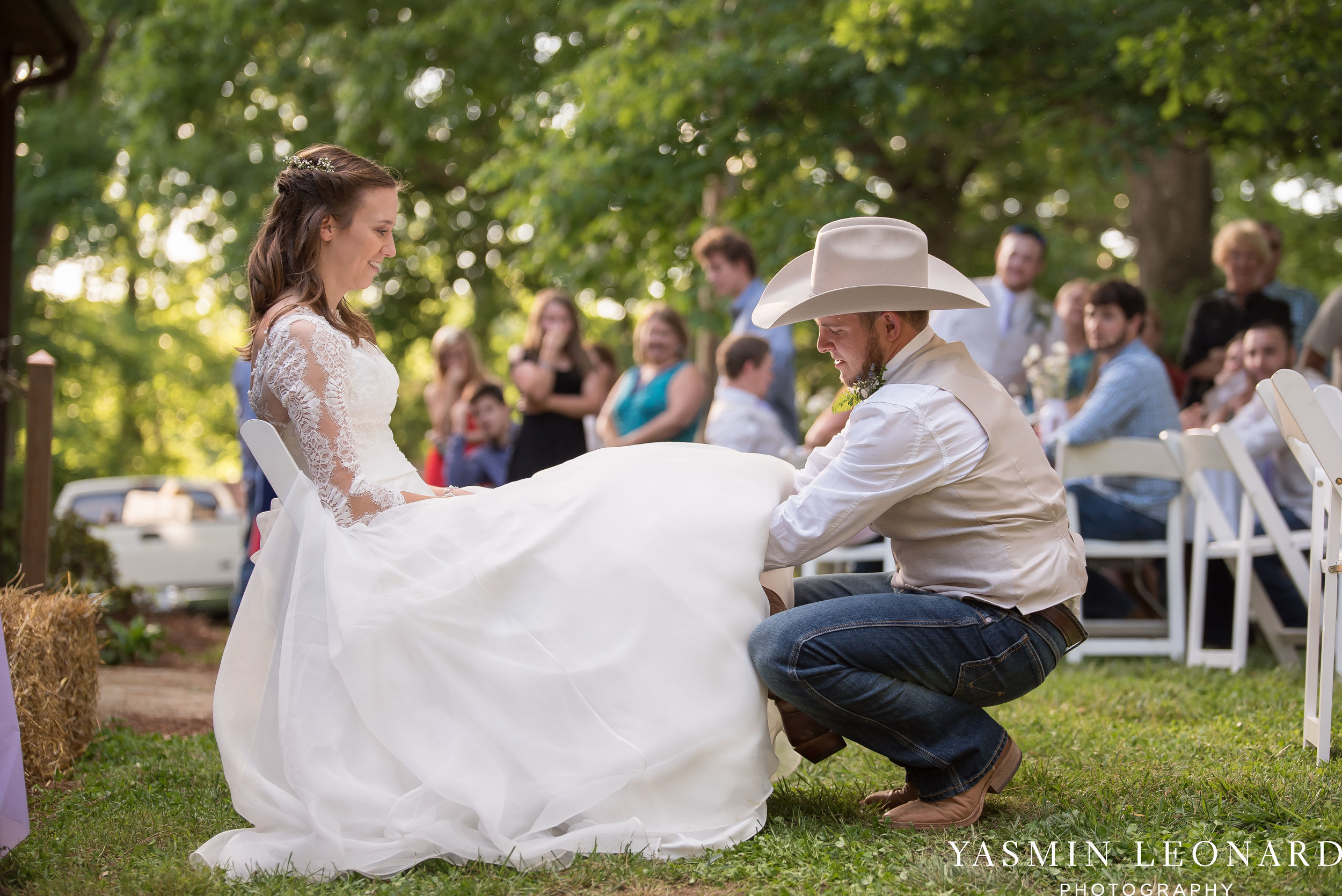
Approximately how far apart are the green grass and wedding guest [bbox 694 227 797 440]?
2.66 meters

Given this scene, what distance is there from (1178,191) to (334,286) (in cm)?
957

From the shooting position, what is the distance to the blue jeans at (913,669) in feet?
10.0

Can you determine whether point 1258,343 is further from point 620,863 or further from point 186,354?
point 186,354

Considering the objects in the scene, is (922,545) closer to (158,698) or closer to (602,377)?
(158,698)

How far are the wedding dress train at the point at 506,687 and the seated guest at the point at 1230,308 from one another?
5.24m

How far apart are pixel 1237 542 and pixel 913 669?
3009 millimetres

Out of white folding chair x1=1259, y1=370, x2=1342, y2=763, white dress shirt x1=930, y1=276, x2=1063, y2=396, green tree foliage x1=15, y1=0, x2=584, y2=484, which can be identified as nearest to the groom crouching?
white folding chair x1=1259, y1=370, x2=1342, y2=763

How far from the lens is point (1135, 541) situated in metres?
6.05

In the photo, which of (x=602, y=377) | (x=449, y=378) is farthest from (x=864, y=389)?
(x=449, y=378)

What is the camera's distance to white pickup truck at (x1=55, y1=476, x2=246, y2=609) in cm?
1212

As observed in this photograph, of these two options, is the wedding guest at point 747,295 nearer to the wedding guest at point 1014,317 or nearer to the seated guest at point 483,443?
the wedding guest at point 1014,317

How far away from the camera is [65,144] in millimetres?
17328

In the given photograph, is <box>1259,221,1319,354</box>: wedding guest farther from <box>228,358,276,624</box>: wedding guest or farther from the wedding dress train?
<box>228,358,276,624</box>: wedding guest

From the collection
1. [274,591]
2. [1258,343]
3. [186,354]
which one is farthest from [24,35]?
[186,354]
